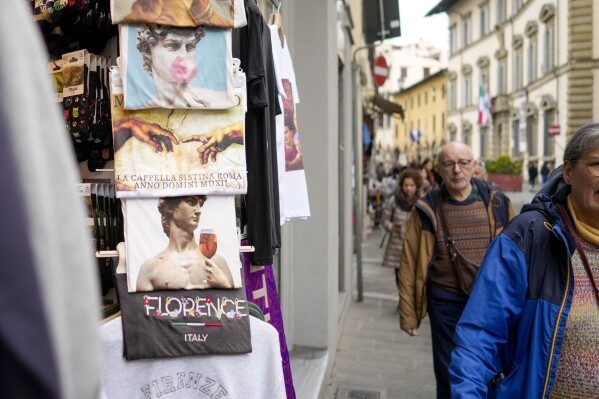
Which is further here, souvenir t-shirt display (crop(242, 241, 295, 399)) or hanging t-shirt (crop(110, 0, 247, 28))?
souvenir t-shirt display (crop(242, 241, 295, 399))

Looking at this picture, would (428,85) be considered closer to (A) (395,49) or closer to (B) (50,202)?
(A) (395,49)

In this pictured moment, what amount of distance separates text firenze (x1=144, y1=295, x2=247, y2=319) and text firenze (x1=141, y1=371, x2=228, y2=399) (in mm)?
206

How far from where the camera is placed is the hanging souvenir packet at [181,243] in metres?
2.25

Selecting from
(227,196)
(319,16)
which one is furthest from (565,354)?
(319,16)

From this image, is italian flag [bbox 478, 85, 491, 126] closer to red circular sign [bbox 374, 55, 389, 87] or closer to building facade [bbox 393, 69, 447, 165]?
building facade [bbox 393, 69, 447, 165]

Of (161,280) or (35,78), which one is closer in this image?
(35,78)

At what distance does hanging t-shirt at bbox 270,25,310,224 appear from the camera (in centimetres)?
311

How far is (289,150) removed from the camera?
3244mm

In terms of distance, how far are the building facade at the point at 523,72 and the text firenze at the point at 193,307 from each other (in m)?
29.5

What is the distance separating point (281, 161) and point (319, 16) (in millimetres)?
2659

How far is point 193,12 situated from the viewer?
2238 mm

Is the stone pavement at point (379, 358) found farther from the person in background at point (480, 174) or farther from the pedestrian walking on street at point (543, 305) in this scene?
the pedestrian walking on street at point (543, 305)

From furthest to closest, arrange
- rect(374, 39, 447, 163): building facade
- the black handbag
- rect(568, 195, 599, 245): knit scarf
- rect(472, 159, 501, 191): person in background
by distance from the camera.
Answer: rect(374, 39, 447, 163): building facade
rect(472, 159, 501, 191): person in background
the black handbag
rect(568, 195, 599, 245): knit scarf

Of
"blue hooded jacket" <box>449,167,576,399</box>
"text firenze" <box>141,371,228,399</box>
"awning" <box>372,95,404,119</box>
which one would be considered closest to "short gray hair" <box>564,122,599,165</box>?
"blue hooded jacket" <box>449,167,576,399</box>
